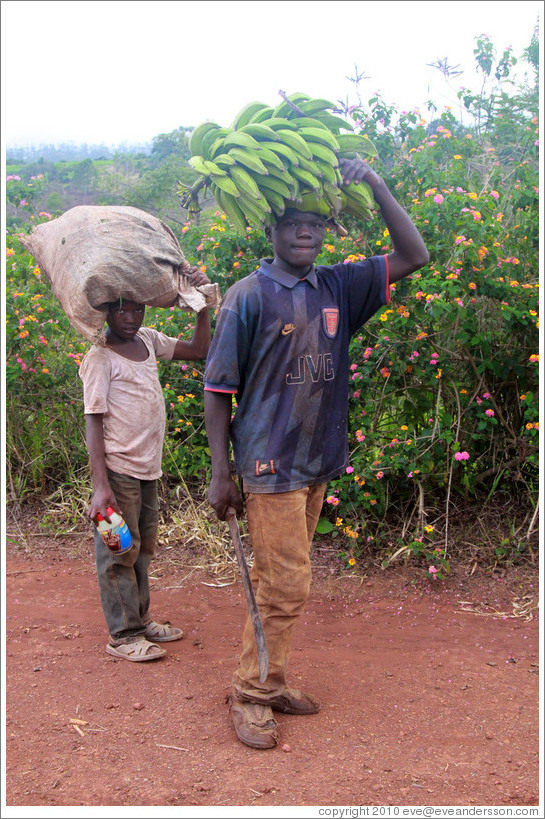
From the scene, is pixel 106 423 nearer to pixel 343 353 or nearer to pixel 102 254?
pixel 102 254

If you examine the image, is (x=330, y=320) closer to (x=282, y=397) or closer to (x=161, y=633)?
(x=282, y=397)

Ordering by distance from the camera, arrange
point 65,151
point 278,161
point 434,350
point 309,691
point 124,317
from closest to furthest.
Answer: point 278,161
point 309,691
point 124,317
point 434,350
point 65,151

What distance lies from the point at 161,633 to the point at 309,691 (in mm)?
916

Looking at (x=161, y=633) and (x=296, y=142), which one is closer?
(x=296, y=142)

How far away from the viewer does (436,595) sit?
4199 mm

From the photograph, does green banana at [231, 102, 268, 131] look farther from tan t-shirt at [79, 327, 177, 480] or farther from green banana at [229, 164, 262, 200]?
tan t-shirt at [79, 327, 177, 480]

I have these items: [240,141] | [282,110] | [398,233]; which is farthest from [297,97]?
[398,233]

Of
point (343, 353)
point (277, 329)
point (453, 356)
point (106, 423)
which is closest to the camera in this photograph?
point (277, 329)

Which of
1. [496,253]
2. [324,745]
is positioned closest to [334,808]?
[324,745]

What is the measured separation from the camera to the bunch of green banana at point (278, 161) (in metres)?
2.67

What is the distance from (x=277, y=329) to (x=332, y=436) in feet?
1.61

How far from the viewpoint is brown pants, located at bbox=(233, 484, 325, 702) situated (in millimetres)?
2773

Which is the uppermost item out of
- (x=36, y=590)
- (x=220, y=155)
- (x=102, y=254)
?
(x=220, y=155)

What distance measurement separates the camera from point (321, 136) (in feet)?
8.96
